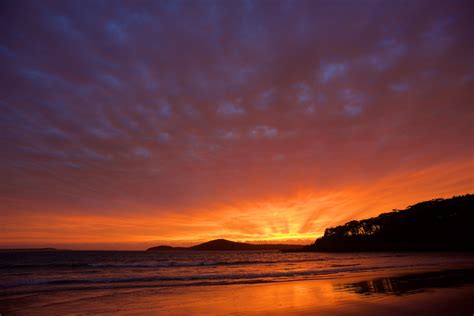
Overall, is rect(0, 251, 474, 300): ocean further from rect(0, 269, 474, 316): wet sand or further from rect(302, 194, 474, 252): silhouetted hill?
rect(302, 194, 474, 252): silhouetted hill

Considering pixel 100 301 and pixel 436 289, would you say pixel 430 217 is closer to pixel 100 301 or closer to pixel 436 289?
pixel 436 289

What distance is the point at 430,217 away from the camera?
101188 millimetres

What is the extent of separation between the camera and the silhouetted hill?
85875 mm

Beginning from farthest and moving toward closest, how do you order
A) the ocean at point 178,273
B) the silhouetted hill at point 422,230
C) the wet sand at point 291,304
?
the silhouetted hill at point 422,230 → the ocean at point 178,273 → the wet sand at point 291,304

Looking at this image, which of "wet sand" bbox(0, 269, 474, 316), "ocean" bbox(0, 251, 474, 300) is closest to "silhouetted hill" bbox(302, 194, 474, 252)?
"ocean" bbox(0, 251, 474, 300)

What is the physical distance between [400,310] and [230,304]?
21.8ft

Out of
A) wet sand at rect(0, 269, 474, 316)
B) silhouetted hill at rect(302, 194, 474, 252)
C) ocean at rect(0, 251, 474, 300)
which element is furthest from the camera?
silhouetted hill at rect(302, 194, 474, 252)

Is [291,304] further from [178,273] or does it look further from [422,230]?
[422,230]

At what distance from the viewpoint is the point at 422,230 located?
9931 centimetres

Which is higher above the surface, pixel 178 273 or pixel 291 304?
pixel 178 273

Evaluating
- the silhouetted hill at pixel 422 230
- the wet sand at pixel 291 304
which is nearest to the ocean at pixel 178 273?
the wet sand at pixel 291 304

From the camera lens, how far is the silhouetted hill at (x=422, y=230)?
85.9m

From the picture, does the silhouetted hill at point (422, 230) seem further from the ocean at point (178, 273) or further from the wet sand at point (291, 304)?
the wet sand at point (291, 304)

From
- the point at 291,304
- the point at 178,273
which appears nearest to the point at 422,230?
the point at 178,273
